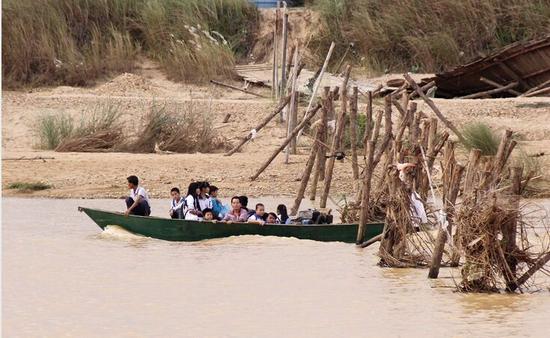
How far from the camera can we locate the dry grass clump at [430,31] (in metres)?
28.9

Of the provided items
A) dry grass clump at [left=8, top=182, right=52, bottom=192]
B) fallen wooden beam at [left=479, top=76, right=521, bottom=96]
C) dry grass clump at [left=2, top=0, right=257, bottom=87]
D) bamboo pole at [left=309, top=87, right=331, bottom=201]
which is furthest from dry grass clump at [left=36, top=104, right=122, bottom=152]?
fallen wooden beam at [left=479, top=76, right=521, bottom=96]

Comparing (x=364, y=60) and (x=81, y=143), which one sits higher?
(x=364, y=60)

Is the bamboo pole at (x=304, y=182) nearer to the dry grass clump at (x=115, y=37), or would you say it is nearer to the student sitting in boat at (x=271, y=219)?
the student sitting in boat at (x=271, y=219)

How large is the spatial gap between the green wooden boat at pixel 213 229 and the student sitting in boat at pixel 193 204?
326 mm

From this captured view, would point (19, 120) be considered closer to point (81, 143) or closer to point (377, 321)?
point (81, 143)

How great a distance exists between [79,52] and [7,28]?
1499 mm

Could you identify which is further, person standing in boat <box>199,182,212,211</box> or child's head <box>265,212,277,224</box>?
person standing in boat <box>199,182,212,211</box>

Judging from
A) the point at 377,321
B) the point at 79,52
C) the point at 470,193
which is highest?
the point at 79,52

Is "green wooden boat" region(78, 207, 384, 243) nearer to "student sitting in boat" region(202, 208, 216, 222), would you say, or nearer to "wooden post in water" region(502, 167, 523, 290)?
"student sitting in boat" region(202, 208, 216, 222)

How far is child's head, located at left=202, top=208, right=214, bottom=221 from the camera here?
16984mm

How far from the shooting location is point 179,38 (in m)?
29.8

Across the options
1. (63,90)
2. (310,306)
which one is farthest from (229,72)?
(310,306)

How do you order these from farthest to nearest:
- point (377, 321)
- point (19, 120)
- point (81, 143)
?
1. point (19, 120)
2. point (81, 143)
3. point (377, 321)

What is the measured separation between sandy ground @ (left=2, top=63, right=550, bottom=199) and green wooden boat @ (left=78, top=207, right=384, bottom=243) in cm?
388
